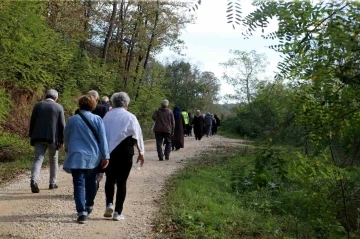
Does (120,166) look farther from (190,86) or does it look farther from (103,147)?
(190,86)

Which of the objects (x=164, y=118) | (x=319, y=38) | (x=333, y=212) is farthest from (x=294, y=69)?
(x=164, y=118)

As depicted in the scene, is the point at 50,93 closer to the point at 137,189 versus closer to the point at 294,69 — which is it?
the point at 137,189

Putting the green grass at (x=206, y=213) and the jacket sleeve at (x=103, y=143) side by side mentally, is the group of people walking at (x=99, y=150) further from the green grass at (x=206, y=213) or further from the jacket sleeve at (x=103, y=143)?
the green grass at (x=206, y=213)

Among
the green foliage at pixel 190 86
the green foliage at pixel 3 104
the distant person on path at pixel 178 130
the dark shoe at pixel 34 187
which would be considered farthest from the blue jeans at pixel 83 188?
the green foliage at pixel 190 86

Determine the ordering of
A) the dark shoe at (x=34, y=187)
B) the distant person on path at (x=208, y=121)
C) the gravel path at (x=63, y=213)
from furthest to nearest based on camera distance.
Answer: the distant person on path at (x=208, y=121)
the dark shoe at (x=34, y=187)
the gravel path at (x=63, y=213)

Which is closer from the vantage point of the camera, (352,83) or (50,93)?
(352,83)

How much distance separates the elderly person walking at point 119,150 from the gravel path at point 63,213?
341 mm

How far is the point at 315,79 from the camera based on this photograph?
8.38 ft

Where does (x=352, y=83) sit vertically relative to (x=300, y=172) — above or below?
above

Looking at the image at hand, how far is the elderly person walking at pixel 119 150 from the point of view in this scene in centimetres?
604

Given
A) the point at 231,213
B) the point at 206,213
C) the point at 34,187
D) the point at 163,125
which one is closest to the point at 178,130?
the point at 163,125

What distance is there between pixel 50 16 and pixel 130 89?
395 inches

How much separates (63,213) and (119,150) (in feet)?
4.42

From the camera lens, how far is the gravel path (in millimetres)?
5562
